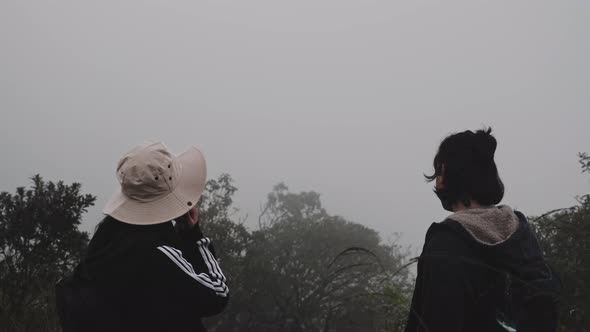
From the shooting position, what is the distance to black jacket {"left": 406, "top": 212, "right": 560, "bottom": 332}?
1.53 metres

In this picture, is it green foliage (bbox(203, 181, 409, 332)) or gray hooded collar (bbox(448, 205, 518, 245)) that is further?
green foliage (bbox(203, 181, 409, 332))

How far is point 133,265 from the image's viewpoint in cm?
165

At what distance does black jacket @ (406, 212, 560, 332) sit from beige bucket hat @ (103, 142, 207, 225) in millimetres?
905

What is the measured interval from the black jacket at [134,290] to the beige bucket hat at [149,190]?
0.09 metres

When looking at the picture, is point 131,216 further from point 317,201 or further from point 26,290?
point 317,201

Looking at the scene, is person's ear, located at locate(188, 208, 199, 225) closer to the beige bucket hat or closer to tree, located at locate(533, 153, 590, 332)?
the beige bucket hat

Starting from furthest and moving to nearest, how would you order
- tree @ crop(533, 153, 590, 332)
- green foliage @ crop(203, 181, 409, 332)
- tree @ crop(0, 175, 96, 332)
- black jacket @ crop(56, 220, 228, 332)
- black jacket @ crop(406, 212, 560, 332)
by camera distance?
1. green foliage @ crop(203, 181, 409, 332)
2. tree @ crop(0, 175, 96, 332)
3. tree @ crop(533, 153, 590, 332)
4. black jacket @ crop(56, 220, 228, 332)
5. black jacket @ crop(406, 212, 560, 332)

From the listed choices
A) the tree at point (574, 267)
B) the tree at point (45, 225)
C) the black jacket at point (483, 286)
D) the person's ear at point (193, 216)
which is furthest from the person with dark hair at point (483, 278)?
the tree at point (45, 225)

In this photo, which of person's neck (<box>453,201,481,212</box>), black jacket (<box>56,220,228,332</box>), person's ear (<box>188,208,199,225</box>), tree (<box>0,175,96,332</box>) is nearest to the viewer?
black jacket (<box>56,220,228,332</box>)

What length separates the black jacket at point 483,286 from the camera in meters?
1.53

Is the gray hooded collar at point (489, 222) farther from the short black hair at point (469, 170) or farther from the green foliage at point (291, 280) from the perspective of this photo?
the green foliage at point (291, 280)

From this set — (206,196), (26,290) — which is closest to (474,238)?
(26,290)

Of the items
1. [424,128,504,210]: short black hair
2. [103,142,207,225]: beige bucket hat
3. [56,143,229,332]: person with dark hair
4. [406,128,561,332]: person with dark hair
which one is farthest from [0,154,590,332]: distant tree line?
[103,142,207,225]: beige bucket hat

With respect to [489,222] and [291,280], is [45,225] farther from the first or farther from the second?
[291,280]
